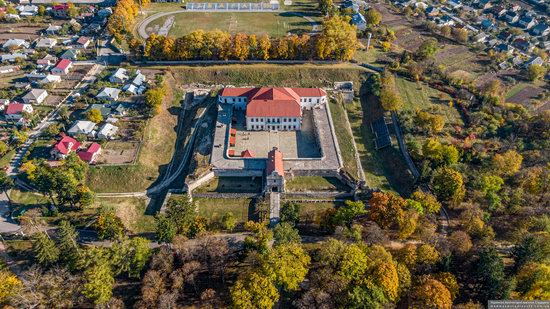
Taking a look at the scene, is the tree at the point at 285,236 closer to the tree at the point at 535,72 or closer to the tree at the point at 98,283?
the tree at the point at 98,283

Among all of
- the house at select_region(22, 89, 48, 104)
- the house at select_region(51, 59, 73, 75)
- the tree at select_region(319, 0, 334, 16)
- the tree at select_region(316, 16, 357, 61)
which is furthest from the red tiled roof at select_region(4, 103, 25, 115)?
the tree at select_region(319, 0, 334, 16)

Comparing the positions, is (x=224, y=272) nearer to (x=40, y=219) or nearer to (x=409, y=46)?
(x=40, y=219)

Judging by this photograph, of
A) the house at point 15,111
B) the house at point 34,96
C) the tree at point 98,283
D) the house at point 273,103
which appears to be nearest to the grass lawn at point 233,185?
the house at point 273,103

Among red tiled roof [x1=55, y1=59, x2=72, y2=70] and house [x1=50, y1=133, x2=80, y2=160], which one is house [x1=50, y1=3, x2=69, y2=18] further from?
house [x1=50, y1=133, x2=80, y2=160]

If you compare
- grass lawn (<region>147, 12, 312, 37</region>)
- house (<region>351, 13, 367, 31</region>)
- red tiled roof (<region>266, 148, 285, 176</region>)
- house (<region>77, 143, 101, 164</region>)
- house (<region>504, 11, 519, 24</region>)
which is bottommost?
house (<region>77, 143, 101, 164</region>)

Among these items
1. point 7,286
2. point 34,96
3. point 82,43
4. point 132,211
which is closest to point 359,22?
point 82,43
